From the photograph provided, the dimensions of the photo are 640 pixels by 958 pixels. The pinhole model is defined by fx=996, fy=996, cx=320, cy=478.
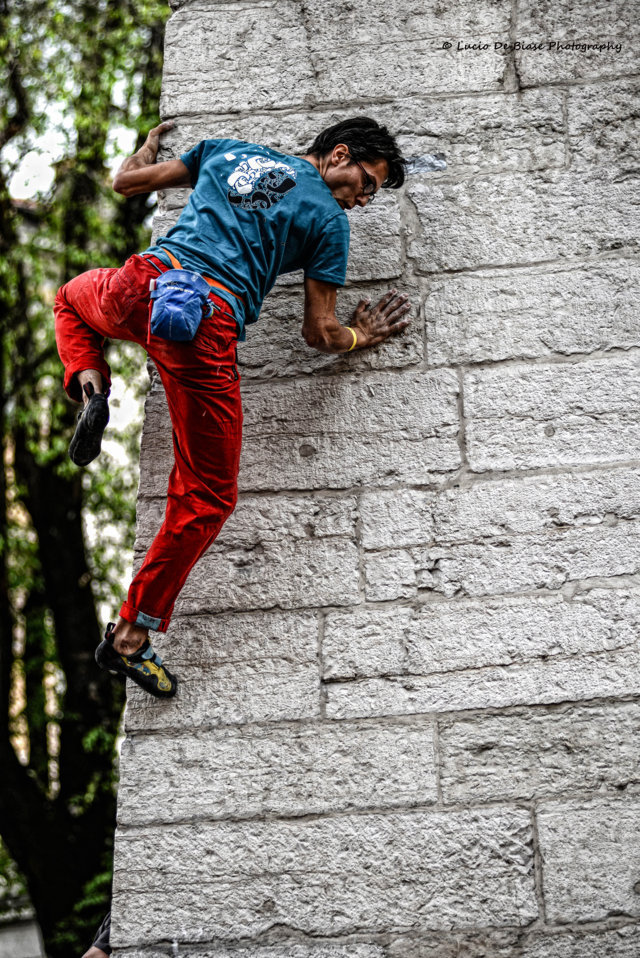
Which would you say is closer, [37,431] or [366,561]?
[366,561]

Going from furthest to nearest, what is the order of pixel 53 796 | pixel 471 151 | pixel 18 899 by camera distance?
pixel 18 899 < pixel 53 796 < pixel 471 151

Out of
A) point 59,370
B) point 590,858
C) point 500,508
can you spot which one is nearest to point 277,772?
point 590,858

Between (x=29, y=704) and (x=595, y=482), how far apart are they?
5.90 meters

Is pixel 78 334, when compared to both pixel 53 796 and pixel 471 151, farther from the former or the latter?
pixel 53 796

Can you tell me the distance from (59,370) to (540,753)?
5113 mm

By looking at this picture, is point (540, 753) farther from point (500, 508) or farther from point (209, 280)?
point (209, 280)

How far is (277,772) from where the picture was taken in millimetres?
2832

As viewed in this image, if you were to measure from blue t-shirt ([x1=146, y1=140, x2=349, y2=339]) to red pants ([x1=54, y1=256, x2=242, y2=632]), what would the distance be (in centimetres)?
11

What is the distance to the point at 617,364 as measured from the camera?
316cm

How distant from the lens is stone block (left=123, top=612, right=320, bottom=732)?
290cm

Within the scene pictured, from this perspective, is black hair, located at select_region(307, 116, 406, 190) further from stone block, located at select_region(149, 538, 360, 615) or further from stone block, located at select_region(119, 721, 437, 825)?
stone block, located at select_region(119, 721, 437, 825)

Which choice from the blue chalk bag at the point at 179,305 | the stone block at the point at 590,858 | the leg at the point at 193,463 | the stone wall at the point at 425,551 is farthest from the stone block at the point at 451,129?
the stone block at the point at 590,858

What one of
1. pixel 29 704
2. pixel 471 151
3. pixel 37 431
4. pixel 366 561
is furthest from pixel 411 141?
pixel 29 704

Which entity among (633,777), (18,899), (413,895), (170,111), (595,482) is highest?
(170,111)
